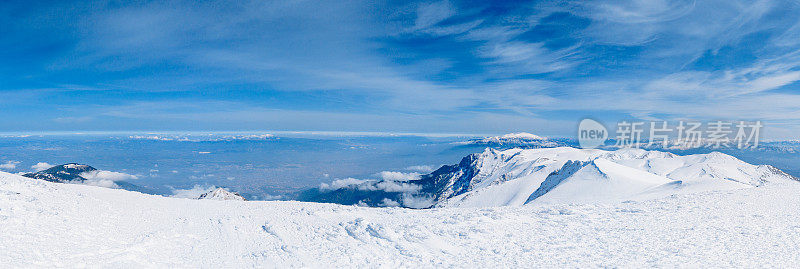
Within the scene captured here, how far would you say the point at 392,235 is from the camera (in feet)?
48.7

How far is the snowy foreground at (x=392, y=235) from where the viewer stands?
12.3 meters

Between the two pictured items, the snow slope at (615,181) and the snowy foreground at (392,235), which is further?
the snow slope at (615,181)

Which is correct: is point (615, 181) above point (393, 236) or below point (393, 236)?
below

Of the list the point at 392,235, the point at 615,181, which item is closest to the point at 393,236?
the point at 392,235

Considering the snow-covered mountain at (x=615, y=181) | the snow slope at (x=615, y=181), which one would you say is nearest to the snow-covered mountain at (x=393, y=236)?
the snow slope at (x=615, y=181)

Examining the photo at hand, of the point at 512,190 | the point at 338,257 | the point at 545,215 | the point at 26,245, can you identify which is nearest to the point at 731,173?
the point at 512,190

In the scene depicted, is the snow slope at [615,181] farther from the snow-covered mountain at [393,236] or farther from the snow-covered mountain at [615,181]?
the snow-covered mountain at [393,236]

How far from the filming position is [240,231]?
16.3 metres

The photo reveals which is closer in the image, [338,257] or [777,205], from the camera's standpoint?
[338,257]

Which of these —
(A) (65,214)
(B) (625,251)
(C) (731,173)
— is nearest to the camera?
(B) (625,251)

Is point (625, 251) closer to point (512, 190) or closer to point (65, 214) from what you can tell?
point (65, 214)

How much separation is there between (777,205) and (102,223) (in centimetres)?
3845

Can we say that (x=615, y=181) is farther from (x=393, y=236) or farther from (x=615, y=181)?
(x=393, y=236)

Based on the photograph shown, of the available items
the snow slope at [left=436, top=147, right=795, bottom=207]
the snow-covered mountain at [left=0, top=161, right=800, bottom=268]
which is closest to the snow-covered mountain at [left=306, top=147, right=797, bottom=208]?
the snow slope at [left=436, top=147, right=795, bottom=207]
